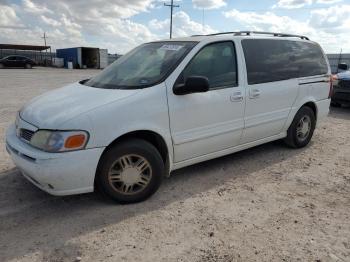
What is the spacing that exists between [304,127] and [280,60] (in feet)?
4.33

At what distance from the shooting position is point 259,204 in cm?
383

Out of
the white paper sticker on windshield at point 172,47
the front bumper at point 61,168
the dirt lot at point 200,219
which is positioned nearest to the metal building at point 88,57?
the dirt lot at point 200,219

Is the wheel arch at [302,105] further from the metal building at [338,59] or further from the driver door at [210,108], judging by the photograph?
the metal building at [338,59]

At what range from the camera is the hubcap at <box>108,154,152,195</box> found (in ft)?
11.9

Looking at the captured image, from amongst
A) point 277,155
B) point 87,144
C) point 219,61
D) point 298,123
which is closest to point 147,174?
point 87,144

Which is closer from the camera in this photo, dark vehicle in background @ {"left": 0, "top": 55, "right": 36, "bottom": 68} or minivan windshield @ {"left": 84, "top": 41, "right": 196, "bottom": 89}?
minivan windshield @ {"left": 84, "top": 41, "right": 196, "bottom": 89}

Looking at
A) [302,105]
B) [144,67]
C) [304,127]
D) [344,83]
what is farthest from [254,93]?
[344,83]

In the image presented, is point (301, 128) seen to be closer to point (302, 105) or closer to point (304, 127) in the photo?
point (304, 127)

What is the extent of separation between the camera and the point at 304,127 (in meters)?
5.84

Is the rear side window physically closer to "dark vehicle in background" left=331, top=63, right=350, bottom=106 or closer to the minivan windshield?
the minivan windshield

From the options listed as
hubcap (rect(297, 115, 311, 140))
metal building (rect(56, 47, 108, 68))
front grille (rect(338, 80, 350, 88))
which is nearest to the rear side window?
hubcap (rect(297, 115, 311, 140))

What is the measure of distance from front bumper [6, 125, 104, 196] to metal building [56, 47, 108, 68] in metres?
42.5

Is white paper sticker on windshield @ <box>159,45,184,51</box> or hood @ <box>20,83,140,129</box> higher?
white paper sticker on windshield @ <box>159,45,184,51</box>

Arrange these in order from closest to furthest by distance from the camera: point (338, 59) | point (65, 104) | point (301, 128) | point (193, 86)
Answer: point (65, 104)
point (193, 86)
point (301, 128)
point (338, 59)
